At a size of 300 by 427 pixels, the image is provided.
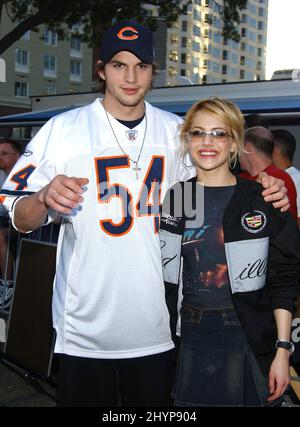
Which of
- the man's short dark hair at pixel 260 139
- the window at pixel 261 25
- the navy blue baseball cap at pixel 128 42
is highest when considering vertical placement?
the window at pixel 261 25

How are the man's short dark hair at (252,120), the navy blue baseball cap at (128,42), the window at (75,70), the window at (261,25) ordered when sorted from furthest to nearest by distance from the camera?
the window at (261,25), the window at (75,70), the man's short dark hair at (252,120), the navy blue baseball cap at (128,42)

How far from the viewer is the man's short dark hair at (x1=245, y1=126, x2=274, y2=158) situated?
4.11 metres

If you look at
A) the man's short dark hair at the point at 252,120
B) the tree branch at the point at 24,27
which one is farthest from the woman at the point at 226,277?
the tree branch at the point at 24,27

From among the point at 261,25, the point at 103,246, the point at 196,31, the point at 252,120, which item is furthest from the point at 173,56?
the point at 103,246

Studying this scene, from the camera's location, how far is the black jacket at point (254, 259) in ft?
7.20

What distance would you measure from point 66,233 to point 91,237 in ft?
0.51

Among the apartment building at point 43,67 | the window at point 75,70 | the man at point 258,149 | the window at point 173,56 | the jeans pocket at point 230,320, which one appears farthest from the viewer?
the window at point 173,56

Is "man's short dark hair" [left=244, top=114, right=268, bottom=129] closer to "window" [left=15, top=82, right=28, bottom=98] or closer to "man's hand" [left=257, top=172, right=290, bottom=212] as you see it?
"man's hand" [left=257, top=172, right=290, bottom=212]

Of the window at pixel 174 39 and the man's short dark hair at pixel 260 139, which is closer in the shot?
the man's short dark hair at pixel 260 139

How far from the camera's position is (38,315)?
159 inches

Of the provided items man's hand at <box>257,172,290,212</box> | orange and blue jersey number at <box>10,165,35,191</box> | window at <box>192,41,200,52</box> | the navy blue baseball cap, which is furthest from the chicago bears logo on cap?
window at <box>192,41,200,52</box>

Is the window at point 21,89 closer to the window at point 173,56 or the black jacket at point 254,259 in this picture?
the window at point 173,56

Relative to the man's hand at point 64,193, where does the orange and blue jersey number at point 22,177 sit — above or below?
above

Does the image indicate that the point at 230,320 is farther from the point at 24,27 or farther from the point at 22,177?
the point at 24,27
